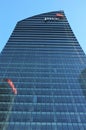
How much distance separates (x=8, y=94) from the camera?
99.2 metres

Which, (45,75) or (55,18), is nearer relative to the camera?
(45,75)

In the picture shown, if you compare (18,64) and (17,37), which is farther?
(17,37)

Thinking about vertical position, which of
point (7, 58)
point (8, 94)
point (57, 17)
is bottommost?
point (57, 17)

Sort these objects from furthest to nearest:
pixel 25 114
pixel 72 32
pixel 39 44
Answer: pixel 72 32 < pixel 39 44 < pixel 25 114

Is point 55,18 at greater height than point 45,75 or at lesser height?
lesser

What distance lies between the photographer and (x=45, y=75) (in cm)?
11519

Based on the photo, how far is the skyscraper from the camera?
84375 millimetres

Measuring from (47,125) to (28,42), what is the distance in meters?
81.4

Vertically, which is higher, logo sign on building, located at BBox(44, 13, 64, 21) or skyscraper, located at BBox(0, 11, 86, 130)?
skyscraper, located at BBox(0, 11, 86, 130)

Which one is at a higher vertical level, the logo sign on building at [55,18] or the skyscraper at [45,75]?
the skyscraper at [45,75]

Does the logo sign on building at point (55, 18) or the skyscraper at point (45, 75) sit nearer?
the skyscraper at point (45, 75)

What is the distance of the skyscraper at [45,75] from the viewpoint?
8438cm

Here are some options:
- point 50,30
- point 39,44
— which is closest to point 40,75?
point 39,44

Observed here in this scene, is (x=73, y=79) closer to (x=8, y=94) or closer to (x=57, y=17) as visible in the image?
(x=8, y=94)
